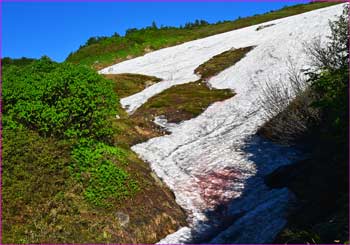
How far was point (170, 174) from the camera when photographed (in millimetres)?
25594

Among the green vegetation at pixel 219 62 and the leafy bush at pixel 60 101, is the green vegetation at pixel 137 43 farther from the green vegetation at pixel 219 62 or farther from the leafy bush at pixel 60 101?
the leafy bush at pixel 60 101

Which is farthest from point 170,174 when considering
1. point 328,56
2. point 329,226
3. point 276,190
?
point 329,226

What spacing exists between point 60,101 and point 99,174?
3330 millimetres

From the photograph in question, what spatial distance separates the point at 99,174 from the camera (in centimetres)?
2000

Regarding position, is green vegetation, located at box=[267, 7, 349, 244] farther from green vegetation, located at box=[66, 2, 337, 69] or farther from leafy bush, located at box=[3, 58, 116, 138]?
green vegetation, located at box=[66, 2, 337, 69]

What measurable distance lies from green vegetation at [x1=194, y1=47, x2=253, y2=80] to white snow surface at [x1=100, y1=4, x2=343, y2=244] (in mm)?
1378

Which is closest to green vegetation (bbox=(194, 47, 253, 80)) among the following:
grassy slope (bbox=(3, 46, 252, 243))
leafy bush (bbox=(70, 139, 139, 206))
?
grassy slope (bbox=(3, 46, 252, 243))

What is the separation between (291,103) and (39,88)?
1262 centimetres

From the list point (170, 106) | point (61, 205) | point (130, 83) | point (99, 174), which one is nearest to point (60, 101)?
point (99, 174)

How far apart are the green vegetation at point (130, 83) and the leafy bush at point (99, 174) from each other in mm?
29810

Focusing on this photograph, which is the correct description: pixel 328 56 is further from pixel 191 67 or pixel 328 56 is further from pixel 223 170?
pixel 191 67

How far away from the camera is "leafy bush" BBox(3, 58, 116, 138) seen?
20.5m

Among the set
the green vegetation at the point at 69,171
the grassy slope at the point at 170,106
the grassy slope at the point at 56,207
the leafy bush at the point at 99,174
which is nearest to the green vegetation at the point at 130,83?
the grassy slope at the point at 170,106

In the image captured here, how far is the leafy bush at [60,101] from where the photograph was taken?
20453 millimetres
